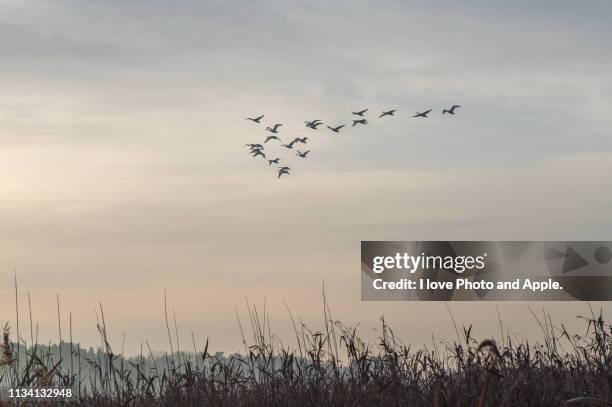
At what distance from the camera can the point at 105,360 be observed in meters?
9.34

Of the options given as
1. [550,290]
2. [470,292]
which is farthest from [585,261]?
[470,292]

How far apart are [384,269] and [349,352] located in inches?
436

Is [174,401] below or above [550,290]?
below

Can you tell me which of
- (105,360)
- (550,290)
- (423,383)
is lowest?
(423,383)

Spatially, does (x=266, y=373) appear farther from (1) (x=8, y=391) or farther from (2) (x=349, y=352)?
(1) (x=8, y=391)

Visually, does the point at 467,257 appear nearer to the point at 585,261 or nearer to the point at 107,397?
the point at 585,261

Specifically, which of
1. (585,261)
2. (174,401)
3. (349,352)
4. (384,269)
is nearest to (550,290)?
(585,261)

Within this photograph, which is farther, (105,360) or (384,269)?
(384,269)

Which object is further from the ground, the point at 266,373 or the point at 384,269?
the point at 384,269

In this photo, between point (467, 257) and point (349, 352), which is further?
point (467, 257)

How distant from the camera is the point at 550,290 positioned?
2069cm

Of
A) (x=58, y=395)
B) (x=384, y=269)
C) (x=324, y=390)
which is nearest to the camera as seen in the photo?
(x=324, y=390)

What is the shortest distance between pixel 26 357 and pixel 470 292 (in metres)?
13.5

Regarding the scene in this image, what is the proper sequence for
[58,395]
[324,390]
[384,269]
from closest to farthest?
[324,390] → [58,395] → [384,269]
